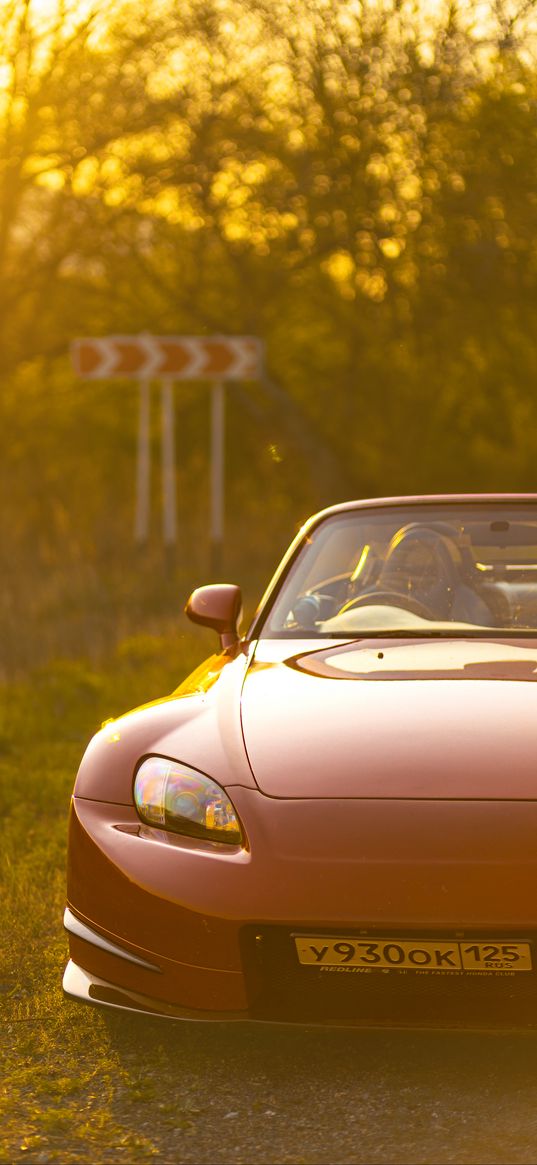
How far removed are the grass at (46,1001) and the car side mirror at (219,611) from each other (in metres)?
1.04

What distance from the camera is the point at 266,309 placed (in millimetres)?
21938

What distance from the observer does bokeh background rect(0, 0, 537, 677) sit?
18656 mm

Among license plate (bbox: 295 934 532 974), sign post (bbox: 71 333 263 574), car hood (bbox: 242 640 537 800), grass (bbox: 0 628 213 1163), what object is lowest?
grass (bbox: 0 628 213 1163)

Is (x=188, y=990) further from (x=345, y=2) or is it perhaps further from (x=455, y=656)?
(x=345, y=2)

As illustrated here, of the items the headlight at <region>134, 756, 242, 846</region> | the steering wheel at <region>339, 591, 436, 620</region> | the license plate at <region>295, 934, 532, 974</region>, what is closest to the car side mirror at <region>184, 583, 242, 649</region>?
the steering wheel at <region>339, 591, 436, 620</region>

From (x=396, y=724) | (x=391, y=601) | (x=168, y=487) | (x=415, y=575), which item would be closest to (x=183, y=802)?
(x=396, y=724)

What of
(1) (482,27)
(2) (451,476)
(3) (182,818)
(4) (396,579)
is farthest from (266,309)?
(3) (182,818)

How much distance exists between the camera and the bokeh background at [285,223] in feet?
61.2

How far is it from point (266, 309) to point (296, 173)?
253 cm

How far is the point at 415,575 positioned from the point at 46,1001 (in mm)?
1885

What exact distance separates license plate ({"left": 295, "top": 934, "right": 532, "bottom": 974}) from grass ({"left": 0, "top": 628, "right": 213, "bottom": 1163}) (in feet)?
1.57

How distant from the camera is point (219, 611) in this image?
218 inches

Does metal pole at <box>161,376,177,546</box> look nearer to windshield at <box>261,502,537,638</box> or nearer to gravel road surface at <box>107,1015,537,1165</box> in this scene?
windshield at <box>261,502,537,638</box>

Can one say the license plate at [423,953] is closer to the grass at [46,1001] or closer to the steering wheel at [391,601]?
the grass at [46,1001]
